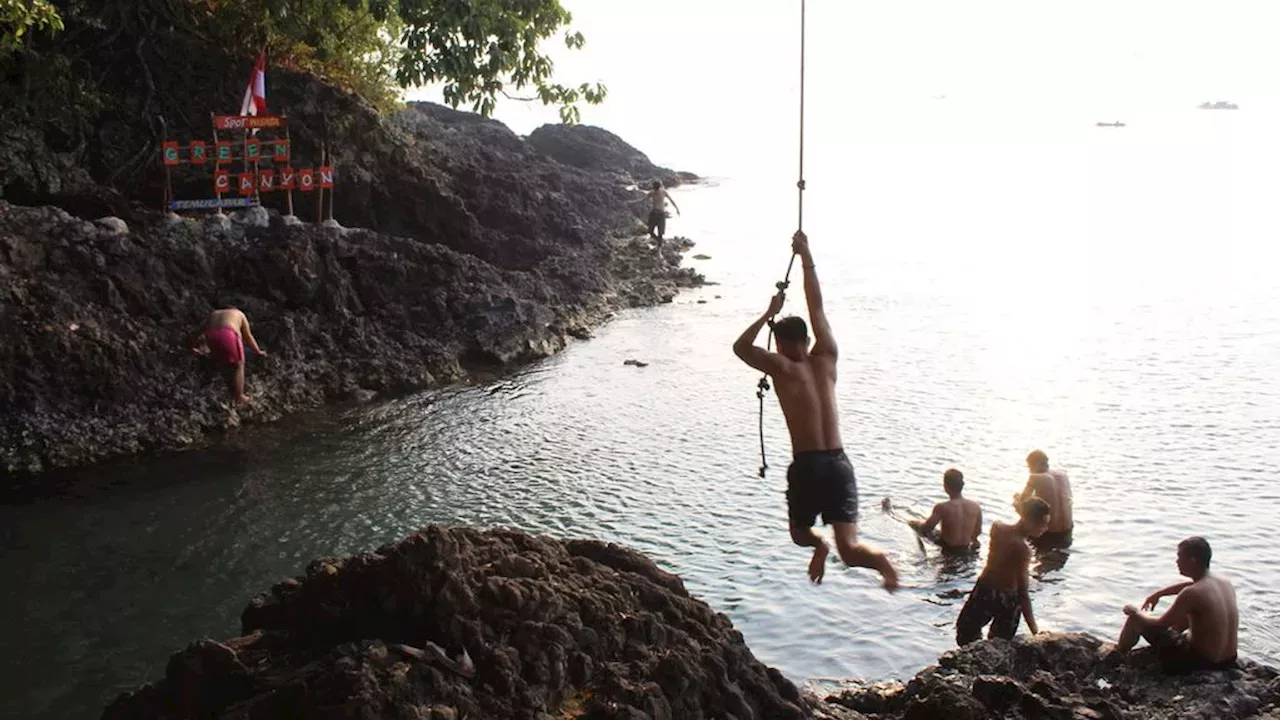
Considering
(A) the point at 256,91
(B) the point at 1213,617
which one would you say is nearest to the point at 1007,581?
(B) the point at 1213,617

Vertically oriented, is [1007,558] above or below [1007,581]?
above

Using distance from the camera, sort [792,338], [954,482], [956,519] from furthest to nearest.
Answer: [956,519], [954,482], [792,338]

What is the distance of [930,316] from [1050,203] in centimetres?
3066

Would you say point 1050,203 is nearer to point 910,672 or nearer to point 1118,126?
point 910,672

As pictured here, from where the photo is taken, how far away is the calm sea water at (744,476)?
11508mm

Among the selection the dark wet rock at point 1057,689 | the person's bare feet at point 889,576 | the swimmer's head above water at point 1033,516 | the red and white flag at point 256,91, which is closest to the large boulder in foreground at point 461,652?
the person's bare feet at point 889,576

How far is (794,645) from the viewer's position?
36.0 feet

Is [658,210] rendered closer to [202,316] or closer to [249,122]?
[249,122]

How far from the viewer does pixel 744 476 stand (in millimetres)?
15664

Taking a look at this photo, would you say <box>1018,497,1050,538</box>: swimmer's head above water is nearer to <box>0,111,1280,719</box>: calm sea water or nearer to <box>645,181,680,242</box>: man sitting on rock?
<box>0,111,1280,719</box>: calm sea water

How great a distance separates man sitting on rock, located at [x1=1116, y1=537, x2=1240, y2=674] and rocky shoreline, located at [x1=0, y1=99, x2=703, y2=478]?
13206 millimetres

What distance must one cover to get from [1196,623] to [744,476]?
23.1 ft

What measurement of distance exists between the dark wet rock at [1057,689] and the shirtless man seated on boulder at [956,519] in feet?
8.70

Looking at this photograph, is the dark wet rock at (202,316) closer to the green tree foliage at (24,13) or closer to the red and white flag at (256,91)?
the red and white flag at (256,91)
